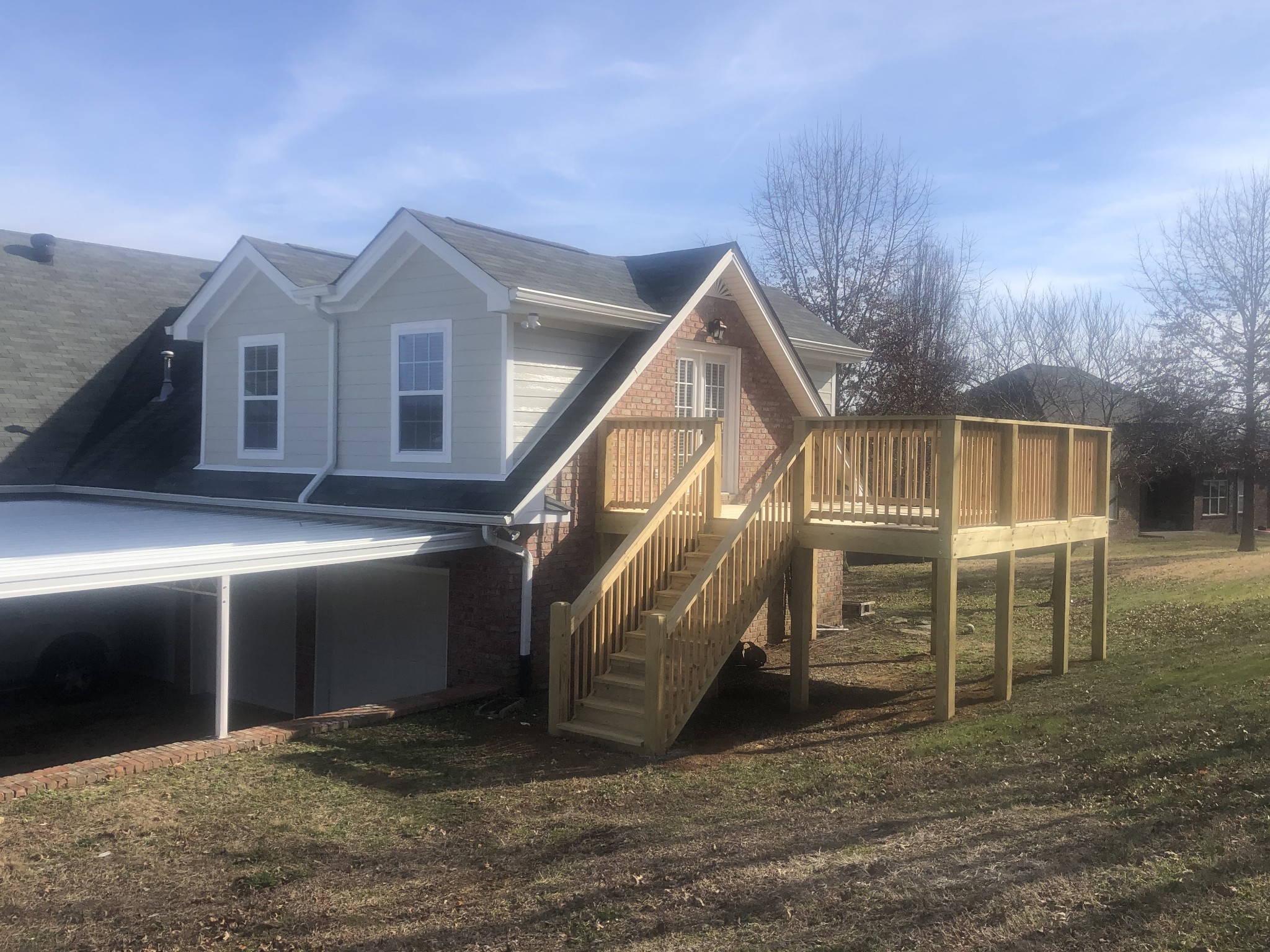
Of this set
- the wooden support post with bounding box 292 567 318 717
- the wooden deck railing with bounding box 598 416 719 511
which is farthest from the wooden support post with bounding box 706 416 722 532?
the wooden support post with bounding box 292 567 318 717

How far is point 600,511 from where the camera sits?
12453mm

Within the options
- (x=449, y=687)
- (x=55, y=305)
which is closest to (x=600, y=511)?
(x=449, y=687)

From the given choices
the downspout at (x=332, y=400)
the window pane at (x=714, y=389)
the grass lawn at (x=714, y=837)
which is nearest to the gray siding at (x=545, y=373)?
the window pane at (x=714, y=389)

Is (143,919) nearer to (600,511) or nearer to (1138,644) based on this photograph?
(600,511)

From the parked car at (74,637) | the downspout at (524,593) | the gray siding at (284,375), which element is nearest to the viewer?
the downspout at (524,593)

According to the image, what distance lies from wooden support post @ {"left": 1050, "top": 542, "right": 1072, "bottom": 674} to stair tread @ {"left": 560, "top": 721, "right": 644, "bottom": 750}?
5746mm

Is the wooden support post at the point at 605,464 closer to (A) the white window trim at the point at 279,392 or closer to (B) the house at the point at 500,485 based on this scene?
(B) the house at the point at 500,485

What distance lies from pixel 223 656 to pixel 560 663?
304cm

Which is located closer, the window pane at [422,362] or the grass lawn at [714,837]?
the grass lawn at [714,837]

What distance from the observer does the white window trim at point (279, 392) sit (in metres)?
14.1

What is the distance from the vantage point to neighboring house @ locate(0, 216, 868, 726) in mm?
11578

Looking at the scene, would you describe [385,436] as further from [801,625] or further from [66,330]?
[66,330]

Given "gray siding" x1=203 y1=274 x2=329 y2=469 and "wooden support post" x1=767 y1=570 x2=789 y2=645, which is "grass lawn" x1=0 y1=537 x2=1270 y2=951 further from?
"gray siding" x1=203 y1=274 x2=329 y2=469

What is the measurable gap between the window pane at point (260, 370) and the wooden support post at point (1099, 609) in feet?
36.2
